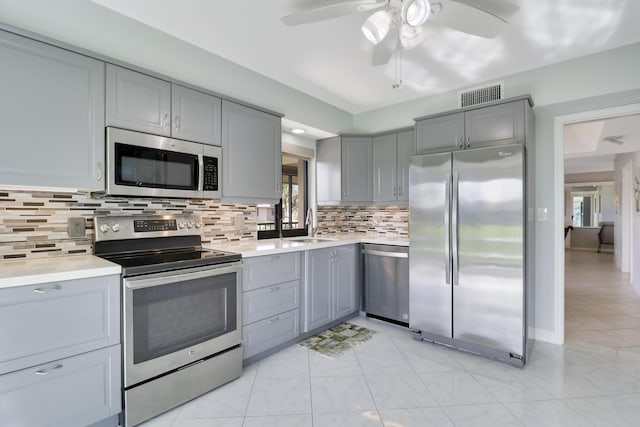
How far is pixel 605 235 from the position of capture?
9.66m

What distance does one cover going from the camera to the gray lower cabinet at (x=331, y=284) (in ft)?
9.82

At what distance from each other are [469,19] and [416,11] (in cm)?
35

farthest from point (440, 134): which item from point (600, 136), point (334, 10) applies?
point (600, 136)

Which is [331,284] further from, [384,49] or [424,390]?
[384,49]

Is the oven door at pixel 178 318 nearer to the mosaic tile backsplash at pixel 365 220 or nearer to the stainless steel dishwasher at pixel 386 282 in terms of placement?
the stainless steel dishwasher at pixel 386 282

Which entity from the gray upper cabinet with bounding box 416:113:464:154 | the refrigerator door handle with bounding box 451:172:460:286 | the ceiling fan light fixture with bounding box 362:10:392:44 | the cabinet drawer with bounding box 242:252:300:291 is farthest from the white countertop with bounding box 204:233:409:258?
the ceiling fan light fixture with bounding box 362:10:392:44

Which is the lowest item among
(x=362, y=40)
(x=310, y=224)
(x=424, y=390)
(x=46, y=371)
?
(x=424, y=390)

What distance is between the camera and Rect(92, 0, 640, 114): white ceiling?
2057 millimetres

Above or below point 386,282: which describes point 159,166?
above

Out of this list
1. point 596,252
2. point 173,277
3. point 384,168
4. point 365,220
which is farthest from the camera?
point 596,252

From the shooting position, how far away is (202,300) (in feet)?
6.91

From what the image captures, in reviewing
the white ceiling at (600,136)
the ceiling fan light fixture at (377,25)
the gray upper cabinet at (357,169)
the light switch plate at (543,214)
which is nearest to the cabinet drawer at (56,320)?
the ceiling fan light fixture at (377,25)

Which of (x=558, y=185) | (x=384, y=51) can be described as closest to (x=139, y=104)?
(x=384, y=51)

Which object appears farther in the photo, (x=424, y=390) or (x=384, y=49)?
(x=424, y=390)
